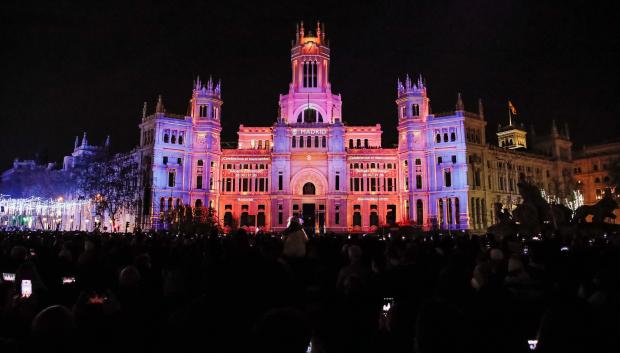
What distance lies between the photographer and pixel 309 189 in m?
73.2

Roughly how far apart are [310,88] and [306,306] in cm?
7762

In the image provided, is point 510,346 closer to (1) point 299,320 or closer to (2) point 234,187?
(1) point 299,320

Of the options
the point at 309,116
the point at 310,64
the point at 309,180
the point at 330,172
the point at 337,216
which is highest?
the point at 310,64

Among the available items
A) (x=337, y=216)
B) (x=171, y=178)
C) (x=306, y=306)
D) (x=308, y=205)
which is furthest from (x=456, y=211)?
(x=306, y=306)

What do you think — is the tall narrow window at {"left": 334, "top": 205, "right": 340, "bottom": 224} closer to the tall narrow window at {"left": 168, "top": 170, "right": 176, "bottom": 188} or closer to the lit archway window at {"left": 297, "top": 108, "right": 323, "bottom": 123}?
the lit archway window at {"left": 297, "top": 108, "right": 323, "bottom": 123}

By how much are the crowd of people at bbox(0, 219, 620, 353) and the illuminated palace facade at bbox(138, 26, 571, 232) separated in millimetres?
55367

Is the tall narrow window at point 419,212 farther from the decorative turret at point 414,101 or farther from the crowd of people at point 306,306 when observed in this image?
the crowd of people at point 306,306

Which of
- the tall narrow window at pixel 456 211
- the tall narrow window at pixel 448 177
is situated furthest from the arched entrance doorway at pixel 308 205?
the tall narrow window at pixel 456 211

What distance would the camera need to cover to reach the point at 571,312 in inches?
123

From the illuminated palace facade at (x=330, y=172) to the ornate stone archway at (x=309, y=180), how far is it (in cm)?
17

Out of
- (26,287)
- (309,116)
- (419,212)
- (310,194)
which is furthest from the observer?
(309,116)

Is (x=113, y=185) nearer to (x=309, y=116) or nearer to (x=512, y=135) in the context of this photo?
(x=309, y=116)

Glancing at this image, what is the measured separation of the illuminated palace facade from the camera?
2621 inches

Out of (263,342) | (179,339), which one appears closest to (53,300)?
(179,339)
